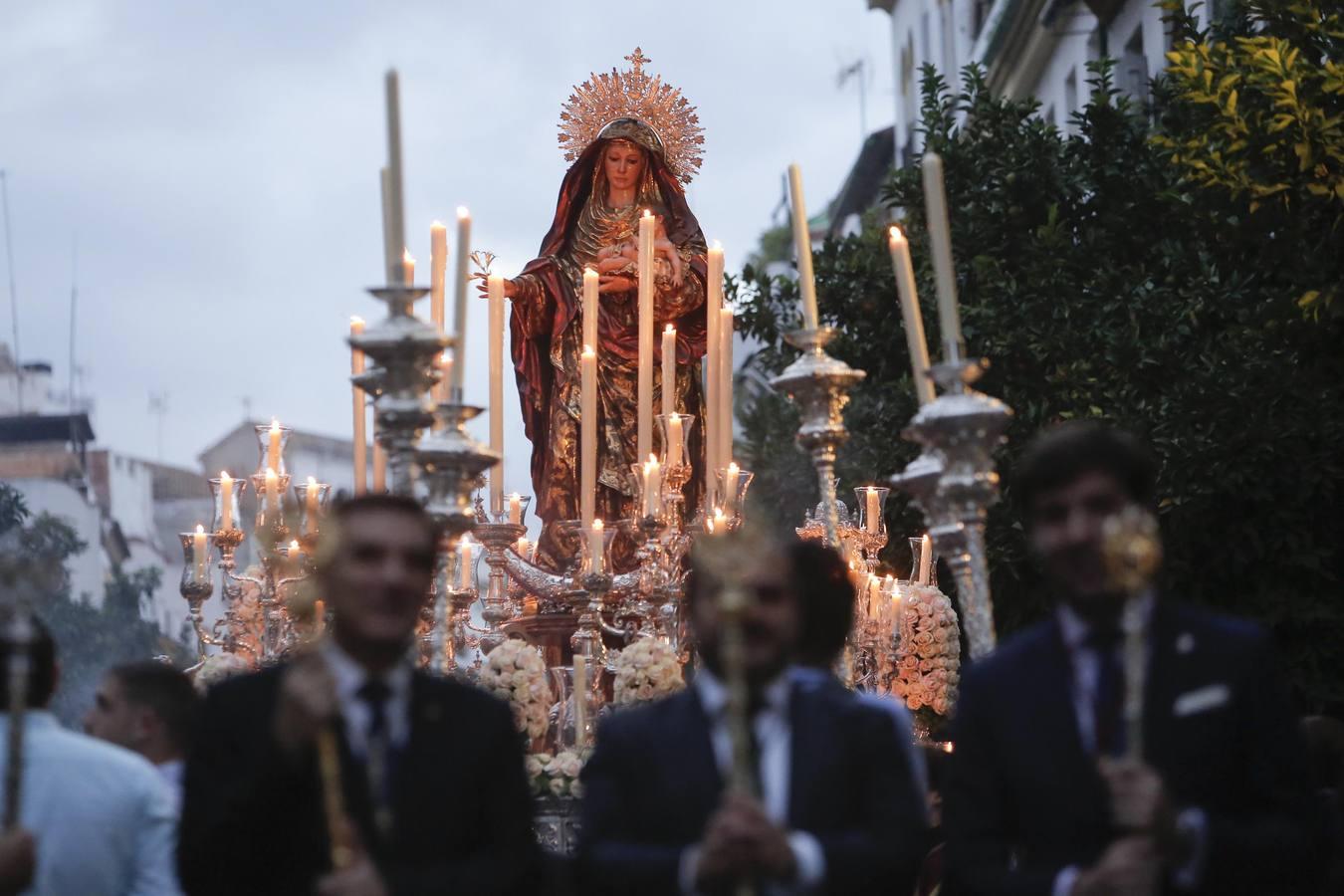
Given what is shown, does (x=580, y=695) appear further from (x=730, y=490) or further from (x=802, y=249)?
(x=802, y=249)

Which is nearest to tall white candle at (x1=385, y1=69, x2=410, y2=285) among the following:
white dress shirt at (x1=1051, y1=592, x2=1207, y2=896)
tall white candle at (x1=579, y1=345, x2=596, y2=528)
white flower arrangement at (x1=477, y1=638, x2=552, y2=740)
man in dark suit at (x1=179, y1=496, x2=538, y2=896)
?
man in dark suit at (x1=179, y1=496, x2=538, y2=896)

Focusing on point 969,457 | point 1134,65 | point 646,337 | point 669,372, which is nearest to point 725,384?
point 669,372

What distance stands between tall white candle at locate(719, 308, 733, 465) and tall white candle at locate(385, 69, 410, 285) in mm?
3665

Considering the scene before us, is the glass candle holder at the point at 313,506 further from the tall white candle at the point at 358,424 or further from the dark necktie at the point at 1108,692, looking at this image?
the dark necktie at the point at 1108,692

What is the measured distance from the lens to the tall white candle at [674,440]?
30.1 ft

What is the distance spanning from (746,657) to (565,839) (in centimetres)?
406

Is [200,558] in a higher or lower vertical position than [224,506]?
lower

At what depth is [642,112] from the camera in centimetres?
1184

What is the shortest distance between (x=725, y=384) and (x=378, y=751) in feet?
17.7

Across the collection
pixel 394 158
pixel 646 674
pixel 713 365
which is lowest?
pixel 646 674

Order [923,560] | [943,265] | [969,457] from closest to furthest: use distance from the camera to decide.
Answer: [969,457]
[943,265]
[923,560]

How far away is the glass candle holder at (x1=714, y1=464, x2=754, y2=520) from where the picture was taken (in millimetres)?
9125

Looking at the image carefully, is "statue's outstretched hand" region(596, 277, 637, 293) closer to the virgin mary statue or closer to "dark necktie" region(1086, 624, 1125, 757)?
the virgin mary statue

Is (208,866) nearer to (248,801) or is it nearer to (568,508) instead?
(248,801)
